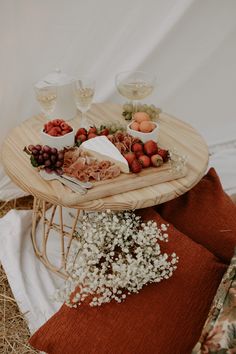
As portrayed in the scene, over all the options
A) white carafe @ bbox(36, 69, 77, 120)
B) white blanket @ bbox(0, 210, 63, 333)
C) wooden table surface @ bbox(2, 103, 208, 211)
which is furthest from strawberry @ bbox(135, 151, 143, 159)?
white blanket @ bbox(0, 210, 63, 333)

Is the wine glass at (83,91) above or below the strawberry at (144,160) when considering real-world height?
below

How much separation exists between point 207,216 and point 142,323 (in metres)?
0.53

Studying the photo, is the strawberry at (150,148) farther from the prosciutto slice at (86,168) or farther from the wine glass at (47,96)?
the wine glass at (47,96)

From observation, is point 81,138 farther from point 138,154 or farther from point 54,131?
point 138,154

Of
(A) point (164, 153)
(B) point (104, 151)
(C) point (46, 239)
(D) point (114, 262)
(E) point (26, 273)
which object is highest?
(A) point (164, 153)

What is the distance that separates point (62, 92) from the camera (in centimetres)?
185

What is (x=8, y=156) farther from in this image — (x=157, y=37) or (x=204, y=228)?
(x=157, y=37)

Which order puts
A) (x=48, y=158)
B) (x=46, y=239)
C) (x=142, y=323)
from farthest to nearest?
(x=46, y=239) → (x=48, y=158) → (x=142, y=323)

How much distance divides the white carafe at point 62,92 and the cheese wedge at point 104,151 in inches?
14.3

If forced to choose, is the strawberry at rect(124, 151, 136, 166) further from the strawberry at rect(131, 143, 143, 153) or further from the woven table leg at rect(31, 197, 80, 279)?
the woven table leg at rect(31, 197, 80, 279)

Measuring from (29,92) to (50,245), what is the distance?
→ 85 cm

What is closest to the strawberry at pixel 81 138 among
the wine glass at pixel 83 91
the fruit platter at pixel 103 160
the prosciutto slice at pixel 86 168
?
the fruit platter at pixel 103 160

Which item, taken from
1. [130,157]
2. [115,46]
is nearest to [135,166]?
[130,157]

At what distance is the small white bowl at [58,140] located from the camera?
156cm
